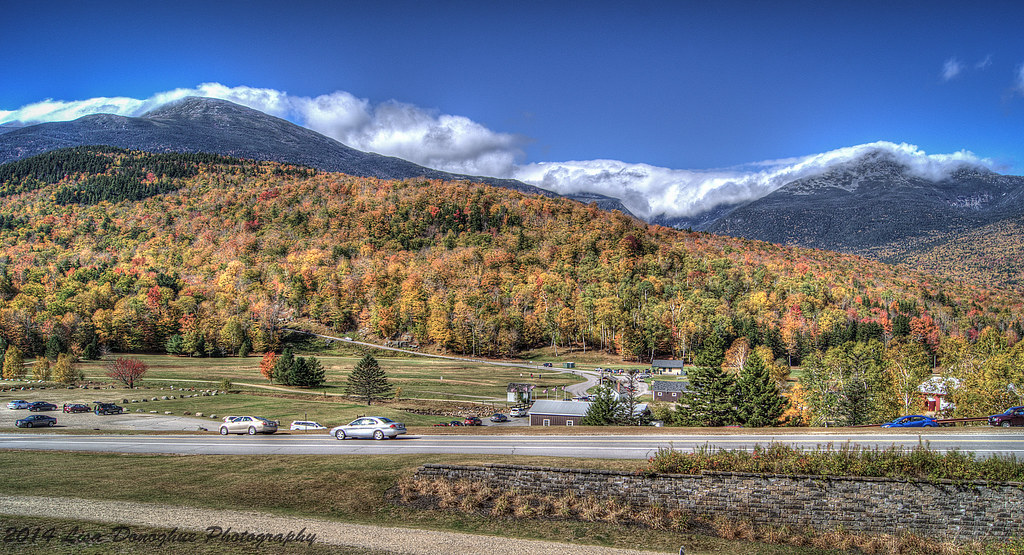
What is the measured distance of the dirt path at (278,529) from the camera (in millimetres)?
11078

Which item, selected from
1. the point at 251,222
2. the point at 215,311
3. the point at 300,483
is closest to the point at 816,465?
the point at 300,483

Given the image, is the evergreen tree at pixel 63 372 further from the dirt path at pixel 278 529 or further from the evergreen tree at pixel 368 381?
the dirt path at pixel 278 529

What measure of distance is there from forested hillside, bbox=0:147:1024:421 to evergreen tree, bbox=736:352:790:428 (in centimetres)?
3683

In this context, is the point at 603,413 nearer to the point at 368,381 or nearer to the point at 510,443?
the point at 510,443

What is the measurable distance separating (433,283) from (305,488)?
13056 cm

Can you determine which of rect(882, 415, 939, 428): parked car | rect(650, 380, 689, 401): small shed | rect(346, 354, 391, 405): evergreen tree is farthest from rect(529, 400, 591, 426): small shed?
rect(650, 380, 689, 401): small shed

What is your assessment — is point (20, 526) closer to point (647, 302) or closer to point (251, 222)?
point (647, 302)

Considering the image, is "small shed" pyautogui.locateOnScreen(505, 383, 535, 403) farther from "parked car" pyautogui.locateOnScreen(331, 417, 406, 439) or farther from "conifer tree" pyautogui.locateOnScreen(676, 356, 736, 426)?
"parked car" pyautogui.locateOnScreen(331, 417, 406, 439)

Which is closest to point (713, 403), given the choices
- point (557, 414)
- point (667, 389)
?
point (557, 414)

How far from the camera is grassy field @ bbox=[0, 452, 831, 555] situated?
12.3 m

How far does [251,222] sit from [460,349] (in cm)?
11051

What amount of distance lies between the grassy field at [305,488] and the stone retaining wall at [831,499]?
123 cm

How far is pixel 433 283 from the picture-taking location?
14475cm

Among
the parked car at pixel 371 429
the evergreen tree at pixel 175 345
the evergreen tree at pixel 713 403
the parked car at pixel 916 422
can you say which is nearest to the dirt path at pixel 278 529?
the parked car at pixel 371 429
